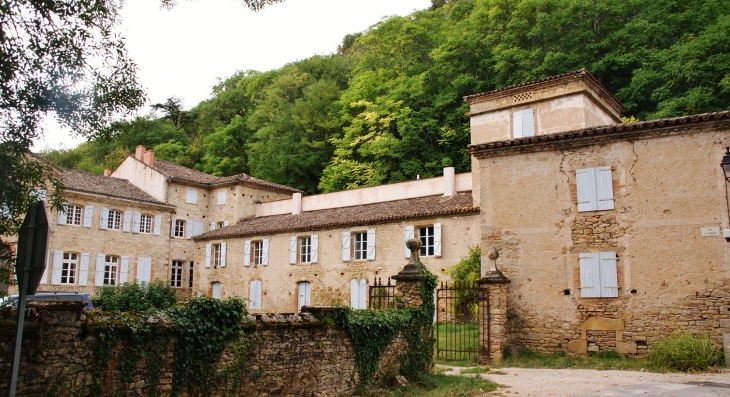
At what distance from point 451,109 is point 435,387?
2803cm

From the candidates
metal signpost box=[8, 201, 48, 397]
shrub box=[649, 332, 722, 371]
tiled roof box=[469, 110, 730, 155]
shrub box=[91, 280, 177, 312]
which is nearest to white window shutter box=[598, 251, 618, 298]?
shrub box=[649, 332, 722, 371]

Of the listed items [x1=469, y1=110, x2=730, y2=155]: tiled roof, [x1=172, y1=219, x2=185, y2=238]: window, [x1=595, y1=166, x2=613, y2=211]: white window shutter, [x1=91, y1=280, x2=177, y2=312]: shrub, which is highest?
[x1=469, y1=110, x2=730, y2=155]: tiled roof

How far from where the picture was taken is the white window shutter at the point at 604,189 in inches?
583

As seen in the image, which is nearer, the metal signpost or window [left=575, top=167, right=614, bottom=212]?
the metal signpost

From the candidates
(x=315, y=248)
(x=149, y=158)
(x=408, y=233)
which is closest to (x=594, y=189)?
(x=408, y=233)

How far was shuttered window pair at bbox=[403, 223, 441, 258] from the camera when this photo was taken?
75.7ft

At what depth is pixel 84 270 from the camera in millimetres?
30250

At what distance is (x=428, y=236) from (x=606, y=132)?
10.1 meters

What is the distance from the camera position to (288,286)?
28188 mm

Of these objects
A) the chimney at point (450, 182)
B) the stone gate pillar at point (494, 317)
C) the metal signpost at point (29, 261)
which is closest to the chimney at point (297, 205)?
the chimney at point (450, 182)

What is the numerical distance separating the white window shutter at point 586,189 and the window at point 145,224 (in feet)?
84.9

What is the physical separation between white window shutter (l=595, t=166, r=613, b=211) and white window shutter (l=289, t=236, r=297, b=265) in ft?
53.5

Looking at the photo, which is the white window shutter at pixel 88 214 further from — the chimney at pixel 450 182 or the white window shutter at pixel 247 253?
the chimney at pixel 450 182

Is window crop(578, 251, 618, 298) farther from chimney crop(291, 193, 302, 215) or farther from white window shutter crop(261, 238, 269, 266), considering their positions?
chimney crop(291, 193, 302, 215)
